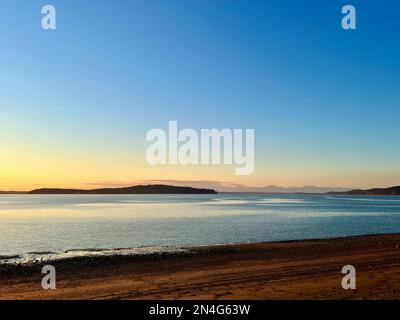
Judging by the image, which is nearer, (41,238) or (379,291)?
(379,291)

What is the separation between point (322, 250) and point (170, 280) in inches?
620

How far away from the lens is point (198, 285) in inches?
709

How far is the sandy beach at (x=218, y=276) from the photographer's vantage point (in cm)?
1631

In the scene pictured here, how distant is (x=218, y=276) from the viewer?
803 inches

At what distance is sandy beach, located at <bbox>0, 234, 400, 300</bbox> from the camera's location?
642 inches

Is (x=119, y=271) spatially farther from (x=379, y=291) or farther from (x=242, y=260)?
(x=379, y=291)

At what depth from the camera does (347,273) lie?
20.3 meters
